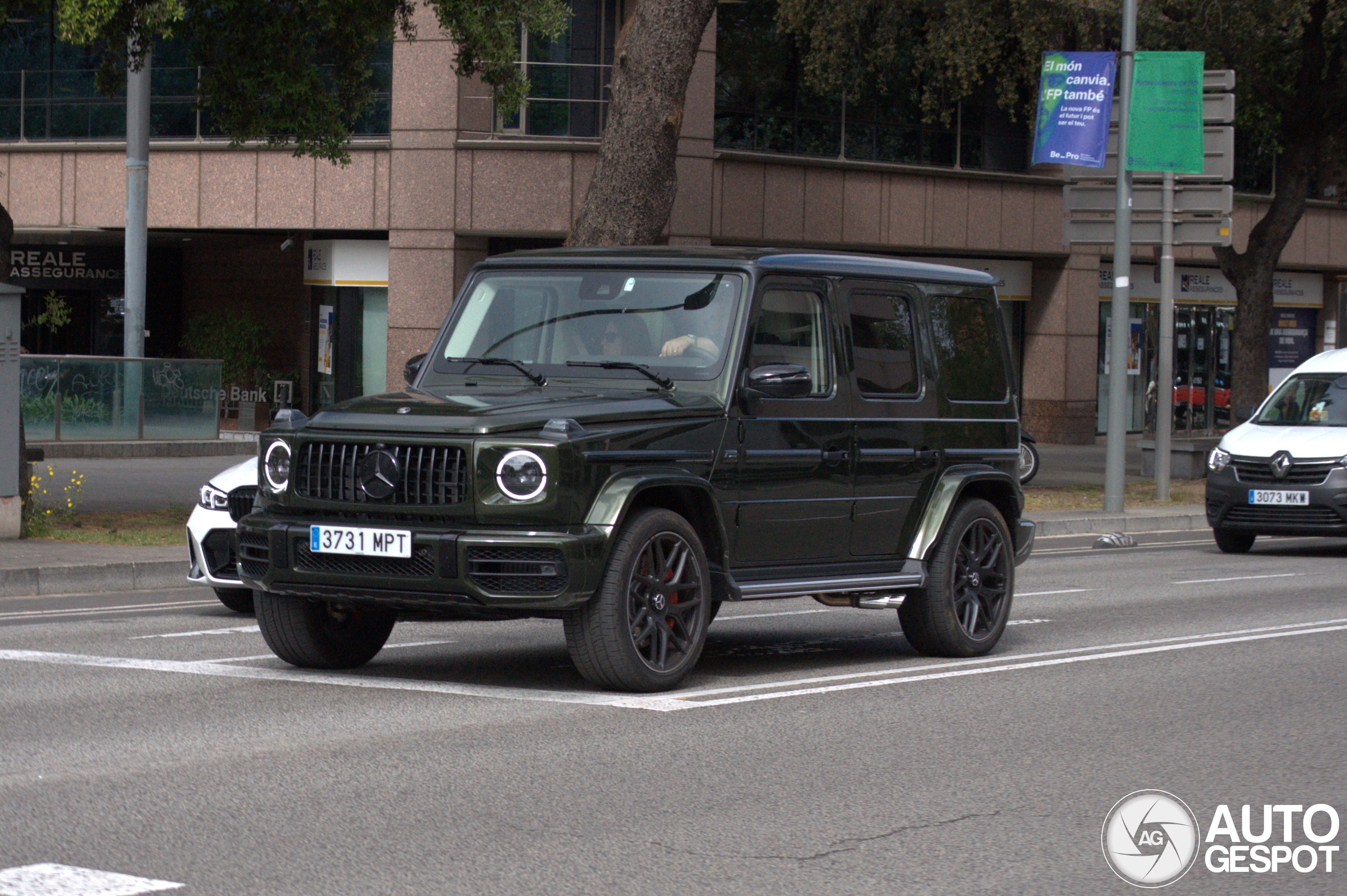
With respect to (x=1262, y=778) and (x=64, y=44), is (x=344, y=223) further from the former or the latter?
(x=1262, y=778)

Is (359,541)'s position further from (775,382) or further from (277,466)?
(775,382)

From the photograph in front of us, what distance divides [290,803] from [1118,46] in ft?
83.4

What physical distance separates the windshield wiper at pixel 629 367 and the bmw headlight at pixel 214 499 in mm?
3279

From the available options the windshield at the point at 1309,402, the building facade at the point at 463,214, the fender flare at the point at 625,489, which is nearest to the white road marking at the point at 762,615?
the fender flare at the point at 625,489

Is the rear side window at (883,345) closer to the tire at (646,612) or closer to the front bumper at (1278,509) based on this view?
the tire at (646,612)

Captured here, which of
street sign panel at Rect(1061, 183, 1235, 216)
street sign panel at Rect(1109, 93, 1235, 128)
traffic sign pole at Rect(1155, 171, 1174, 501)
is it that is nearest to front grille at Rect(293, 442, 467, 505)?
traffic sign pole at Rect(1155, 171, 1174, 501)

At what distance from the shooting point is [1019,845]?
5.46 m

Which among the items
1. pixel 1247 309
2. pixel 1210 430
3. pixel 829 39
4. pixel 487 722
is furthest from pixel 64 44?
pixel 487 722

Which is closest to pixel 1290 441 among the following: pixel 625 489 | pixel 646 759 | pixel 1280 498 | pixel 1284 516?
pixel 1280 498

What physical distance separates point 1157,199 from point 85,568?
14830 mm

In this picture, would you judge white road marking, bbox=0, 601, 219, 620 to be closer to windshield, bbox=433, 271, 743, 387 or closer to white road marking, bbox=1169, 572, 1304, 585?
windshield, bbox=433, 271, 743, 387

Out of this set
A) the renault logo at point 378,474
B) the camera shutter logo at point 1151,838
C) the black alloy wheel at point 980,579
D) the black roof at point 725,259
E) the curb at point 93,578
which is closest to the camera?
the camera shutter logo at point 1151,838

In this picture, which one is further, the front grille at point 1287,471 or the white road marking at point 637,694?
the front grille at point 1287,471

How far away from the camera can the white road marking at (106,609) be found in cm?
1139
